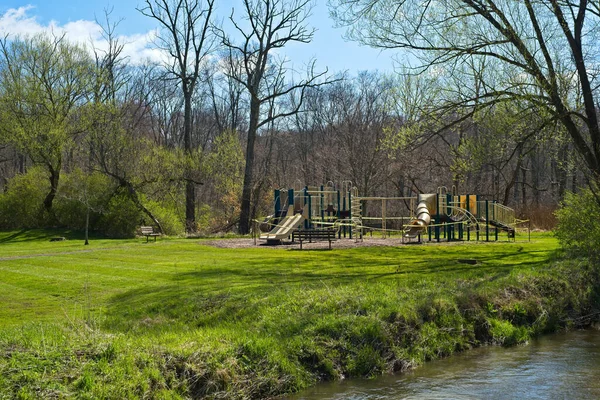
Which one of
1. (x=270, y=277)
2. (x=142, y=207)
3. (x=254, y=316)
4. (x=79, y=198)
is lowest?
(x=254, y=316)

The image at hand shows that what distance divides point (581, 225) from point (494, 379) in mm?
9347

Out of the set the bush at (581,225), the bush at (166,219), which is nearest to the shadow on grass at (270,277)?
the bush at (581,225)

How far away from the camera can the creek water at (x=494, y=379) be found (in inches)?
367

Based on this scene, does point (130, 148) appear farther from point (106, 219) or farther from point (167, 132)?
point (167, 132)

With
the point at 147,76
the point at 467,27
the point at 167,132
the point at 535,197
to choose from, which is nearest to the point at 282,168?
the point at 167,132

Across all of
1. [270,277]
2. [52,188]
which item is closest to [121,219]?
[52,188]

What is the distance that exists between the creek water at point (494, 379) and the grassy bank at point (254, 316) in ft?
1.24

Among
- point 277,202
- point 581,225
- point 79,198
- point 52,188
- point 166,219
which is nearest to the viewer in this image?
point 581,225

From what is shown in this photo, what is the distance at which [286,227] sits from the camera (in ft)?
93.8

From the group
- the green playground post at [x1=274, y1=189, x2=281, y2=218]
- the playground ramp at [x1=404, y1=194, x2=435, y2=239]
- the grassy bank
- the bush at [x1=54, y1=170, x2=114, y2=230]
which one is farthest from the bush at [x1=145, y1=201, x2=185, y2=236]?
the grassy bank

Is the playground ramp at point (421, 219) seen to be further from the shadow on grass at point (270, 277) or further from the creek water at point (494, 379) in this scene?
the creek water at point (494, 379)

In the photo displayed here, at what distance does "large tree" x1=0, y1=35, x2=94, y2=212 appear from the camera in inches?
1400

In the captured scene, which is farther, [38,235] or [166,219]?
[166,219]

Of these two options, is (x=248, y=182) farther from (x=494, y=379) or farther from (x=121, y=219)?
(x=494, y=379)
